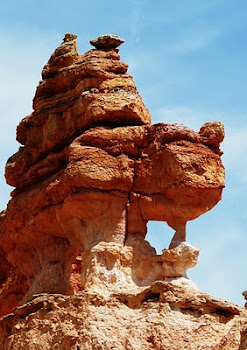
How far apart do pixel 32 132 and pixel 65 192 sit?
2.96 m

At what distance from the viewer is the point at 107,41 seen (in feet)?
90.9

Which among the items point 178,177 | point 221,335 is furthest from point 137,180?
point 221,335

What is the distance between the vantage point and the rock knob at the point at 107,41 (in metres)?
27.7

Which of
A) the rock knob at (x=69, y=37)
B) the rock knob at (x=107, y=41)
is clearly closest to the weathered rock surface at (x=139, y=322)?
the rock knob at (x=107, y=41)

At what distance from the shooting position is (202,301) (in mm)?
23062

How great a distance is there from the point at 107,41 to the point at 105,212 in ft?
14.7

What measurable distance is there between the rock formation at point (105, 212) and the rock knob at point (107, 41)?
0.02 meters

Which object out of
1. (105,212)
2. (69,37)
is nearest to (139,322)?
(105,212)

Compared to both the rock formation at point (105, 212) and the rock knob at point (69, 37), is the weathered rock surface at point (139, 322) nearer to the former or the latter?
the rock formation at point (105, 212)

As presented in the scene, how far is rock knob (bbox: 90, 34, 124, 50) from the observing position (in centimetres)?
2770

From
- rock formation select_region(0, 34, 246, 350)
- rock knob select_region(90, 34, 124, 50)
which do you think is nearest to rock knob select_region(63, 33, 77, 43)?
rock formation select_region(0, 34, 246, 350)

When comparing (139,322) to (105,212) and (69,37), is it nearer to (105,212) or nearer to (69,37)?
(105,212)

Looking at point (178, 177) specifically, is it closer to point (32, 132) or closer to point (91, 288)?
point (91, 288)

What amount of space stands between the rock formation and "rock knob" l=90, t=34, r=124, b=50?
22mm
